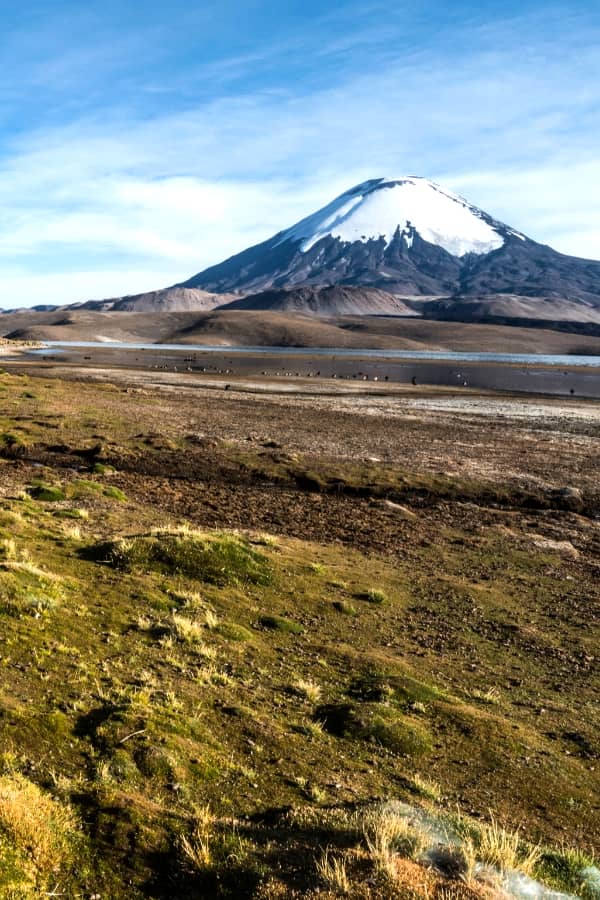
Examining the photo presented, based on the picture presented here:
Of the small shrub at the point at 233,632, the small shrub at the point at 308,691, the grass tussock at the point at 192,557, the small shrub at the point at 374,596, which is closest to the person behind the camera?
the small shrub at the point at 308,691

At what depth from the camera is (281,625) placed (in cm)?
1483

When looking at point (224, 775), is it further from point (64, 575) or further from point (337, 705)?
point (64, 575)

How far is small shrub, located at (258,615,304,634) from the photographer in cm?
1471

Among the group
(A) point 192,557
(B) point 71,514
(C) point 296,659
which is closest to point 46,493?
(B) point 71,514

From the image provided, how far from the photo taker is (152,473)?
3078 cm

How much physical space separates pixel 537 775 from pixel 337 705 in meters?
3.41

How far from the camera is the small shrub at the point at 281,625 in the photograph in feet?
48.3

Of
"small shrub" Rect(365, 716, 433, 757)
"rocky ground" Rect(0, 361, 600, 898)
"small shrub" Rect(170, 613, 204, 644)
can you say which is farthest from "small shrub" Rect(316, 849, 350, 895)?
"small shrub" Rect(170, 613, 204, 644)

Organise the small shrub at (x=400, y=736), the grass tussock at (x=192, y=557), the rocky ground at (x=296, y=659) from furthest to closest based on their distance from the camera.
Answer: the grass tussock at (x=192, y=557) → the small shrub at (x=400, y=736) → the rocky ground at (x=296, y=659)

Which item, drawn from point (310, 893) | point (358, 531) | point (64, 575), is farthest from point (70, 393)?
point (310, 893)

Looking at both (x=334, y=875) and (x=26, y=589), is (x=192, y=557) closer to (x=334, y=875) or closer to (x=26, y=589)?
(x=26, y=589)

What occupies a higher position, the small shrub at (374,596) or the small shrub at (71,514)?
the small shrub at (71,514)

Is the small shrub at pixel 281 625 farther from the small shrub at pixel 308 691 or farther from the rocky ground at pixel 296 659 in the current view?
the small shrub at pixel 308 691

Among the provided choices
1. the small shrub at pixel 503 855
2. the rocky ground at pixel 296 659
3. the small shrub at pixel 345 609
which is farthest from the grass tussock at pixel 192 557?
the small shrub at pixel 503 855
